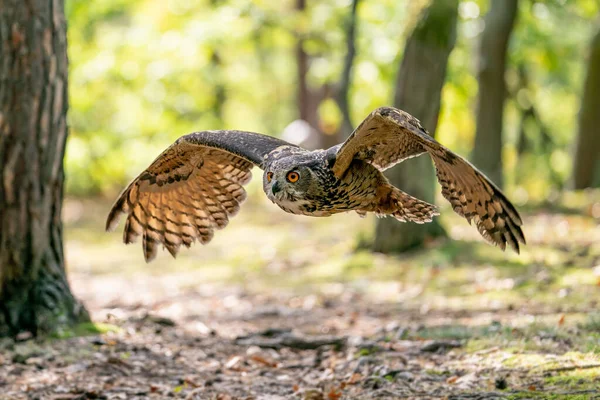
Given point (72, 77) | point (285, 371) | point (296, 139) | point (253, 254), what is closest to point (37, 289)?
point (285, 371)

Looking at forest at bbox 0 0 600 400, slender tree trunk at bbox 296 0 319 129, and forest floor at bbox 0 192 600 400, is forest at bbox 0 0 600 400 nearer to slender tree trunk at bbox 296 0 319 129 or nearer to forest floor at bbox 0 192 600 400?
forest floor at bbox 0 192 600 400

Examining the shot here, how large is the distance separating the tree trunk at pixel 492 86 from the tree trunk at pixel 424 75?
2961 millimetres

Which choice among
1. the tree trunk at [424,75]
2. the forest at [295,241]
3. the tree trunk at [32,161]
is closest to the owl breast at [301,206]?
the forest at [295,241]

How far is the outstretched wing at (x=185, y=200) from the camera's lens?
227 inches

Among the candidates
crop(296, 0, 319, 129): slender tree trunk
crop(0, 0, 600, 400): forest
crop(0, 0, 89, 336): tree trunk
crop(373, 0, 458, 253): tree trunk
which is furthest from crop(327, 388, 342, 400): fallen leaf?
crop(296, 0, 319, 129): slender tree trunk

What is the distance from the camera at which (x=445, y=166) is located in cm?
440

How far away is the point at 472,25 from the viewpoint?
45.2ft

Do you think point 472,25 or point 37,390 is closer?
point 37,390

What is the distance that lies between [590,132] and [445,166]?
9233mm

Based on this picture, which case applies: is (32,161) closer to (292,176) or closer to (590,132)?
(292,176)

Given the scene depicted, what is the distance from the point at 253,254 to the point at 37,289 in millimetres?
5548

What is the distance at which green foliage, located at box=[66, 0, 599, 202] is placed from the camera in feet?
42.5

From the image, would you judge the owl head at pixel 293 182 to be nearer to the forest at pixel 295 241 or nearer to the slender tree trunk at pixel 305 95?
the forest at pixel 295 241

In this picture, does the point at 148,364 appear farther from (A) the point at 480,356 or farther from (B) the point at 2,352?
(A) the point at 480,356
